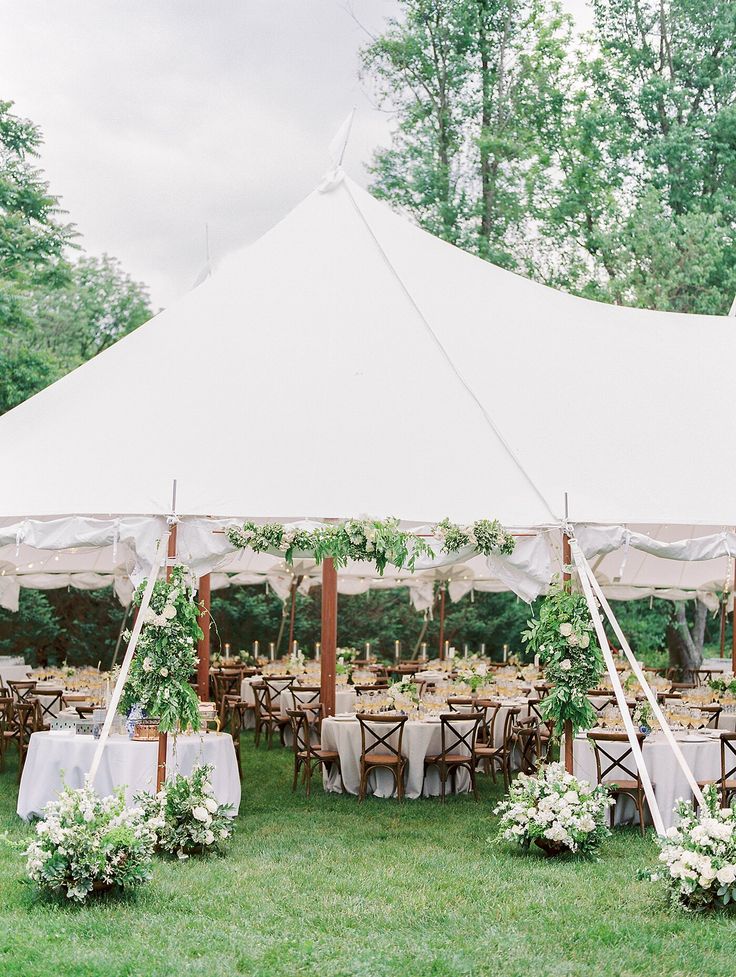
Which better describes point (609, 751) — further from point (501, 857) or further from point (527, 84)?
point (527, 84)

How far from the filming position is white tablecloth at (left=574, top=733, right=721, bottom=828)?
9.76 metres

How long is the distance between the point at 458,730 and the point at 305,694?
→ 4.00m

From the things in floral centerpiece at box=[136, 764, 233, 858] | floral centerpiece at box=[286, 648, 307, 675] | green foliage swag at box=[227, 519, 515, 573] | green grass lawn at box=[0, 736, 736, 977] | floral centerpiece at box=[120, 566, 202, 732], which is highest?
green foliage swag at box=[227, 519, 515, 573]

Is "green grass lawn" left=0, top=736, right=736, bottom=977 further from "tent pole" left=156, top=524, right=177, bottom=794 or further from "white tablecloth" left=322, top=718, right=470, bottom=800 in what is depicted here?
"white tablecloth" left=322, top=718, right=470, bottom=800

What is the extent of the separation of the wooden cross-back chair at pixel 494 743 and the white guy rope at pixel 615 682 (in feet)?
9.65

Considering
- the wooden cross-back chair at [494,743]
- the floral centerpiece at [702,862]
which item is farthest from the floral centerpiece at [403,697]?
the floral centerpiece at [702,862]

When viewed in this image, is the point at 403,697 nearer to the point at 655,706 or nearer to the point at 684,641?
the point at 655,706

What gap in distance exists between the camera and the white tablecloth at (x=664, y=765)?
32.0ft

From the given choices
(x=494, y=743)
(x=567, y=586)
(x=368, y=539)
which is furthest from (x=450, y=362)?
(x=494, y=743)

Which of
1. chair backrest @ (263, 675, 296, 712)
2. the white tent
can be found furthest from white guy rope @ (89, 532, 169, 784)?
chair backrest @ (263, 675, 296, 712)

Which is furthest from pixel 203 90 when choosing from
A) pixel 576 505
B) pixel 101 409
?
pixel 576 505

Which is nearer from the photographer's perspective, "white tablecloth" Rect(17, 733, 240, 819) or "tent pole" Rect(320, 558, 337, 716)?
"white tablecloth" Rect(17, 733, 240, 819)

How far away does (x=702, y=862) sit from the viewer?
692 centimetres

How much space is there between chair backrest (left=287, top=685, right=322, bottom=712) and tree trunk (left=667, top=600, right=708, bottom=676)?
28.8 feet
